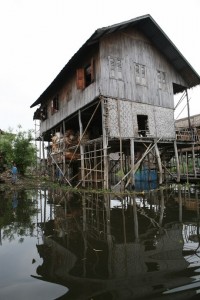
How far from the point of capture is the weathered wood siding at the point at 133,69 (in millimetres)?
14133

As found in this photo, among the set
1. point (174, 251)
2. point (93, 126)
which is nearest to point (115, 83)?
point (93, 126)

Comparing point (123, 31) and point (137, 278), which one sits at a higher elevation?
point (123, 31)

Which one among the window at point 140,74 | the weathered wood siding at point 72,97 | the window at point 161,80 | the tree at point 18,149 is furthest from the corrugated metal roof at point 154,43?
the tree at point 18,149

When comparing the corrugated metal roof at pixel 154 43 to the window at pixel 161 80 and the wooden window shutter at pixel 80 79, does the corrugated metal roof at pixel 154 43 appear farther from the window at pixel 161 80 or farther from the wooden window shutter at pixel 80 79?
the window at pixel 161 80

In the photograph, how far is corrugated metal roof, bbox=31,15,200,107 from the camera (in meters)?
13.5

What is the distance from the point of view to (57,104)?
19.9 m

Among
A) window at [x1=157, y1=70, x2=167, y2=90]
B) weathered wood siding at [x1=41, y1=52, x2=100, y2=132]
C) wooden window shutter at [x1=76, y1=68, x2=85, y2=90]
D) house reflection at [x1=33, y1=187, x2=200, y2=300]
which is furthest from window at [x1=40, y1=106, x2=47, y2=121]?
house reflection at [x1=33, y1=187, x2=200, y2=300]

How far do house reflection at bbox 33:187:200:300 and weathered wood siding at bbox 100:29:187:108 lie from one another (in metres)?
9.68

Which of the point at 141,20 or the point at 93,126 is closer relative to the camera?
the point at 141,20

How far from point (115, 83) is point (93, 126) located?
6.60 meters

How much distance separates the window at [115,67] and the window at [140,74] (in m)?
1.32

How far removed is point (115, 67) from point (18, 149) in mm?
14766

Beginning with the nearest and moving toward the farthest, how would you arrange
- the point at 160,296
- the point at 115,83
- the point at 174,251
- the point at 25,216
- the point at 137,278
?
the point at 160,296 → the point at 137,278 → the point at 174,251 → the point at 25,216 → the point at 115,83

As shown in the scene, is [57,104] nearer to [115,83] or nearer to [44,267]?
[115,83]
